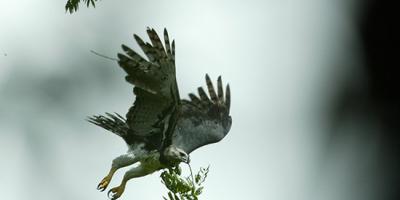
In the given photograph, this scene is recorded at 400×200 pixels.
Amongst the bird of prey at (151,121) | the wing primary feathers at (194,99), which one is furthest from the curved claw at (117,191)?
the wing primary feathers at (194,99)

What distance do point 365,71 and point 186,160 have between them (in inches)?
62.7

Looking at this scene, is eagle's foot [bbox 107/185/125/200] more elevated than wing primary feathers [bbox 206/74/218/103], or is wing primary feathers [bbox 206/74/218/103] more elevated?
wing primary feathers [bbox 206/74/218/103]

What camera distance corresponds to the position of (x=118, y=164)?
113 inches

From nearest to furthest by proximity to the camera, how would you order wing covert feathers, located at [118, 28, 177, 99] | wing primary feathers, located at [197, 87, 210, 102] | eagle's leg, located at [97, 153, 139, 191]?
eagle's leg, located at [97, 153, 139, 191], wing covert feathers, located at [118, 28, 177, 99], wing primary feathers, located at [197, 87, 210, 102]

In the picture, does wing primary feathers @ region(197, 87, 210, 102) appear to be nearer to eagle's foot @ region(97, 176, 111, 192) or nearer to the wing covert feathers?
the wing covert feathers

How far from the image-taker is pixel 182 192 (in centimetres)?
148

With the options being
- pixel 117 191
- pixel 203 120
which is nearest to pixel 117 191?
pixel 117 191

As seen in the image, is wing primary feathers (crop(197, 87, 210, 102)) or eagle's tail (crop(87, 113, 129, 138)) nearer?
eagle's tail (crop(87, 113, 129, 138))

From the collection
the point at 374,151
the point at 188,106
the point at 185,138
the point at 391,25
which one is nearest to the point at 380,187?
the point at 374,151

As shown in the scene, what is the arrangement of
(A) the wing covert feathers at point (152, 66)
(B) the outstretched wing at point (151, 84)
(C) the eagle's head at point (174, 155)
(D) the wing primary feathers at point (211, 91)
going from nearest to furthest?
(C) the eagle's head at point (174, 155)
(B) the outstretched wing at point (151, 84)
(A) the wing covert feathers at point (152, 66)
(D) the wing primary feathers at point (211, 91)

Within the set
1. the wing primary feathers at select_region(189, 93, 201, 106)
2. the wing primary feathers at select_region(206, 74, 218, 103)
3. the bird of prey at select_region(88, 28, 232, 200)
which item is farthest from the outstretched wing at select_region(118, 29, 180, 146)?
the wing primary feathers at select_region(206, 74, 218, 103)

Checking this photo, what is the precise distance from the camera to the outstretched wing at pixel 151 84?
2.91 meters

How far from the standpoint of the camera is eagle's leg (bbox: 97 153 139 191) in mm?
2734

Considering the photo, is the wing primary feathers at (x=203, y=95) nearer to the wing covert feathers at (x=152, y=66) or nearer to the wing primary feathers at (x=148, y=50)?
the wing covert feathers at (x=152, y=66)
